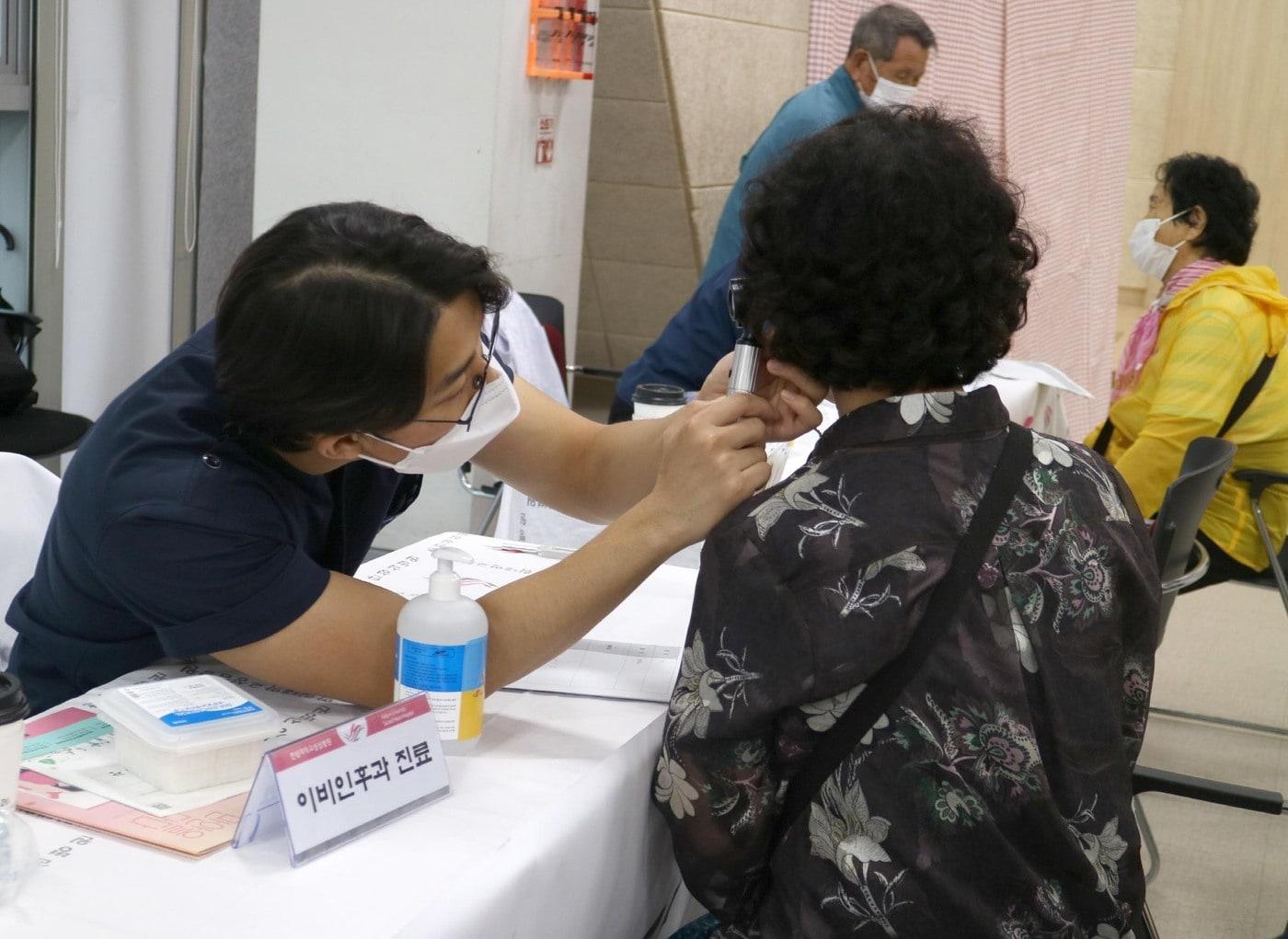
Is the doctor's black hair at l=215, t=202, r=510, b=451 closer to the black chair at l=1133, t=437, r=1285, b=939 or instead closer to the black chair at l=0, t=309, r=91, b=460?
the black chair at l=1133, t=437, r=1285, b=939

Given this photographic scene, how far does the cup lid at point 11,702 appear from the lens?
35.1 inches

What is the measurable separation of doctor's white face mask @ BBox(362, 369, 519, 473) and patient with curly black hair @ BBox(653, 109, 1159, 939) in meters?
0.35

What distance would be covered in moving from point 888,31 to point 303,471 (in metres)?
3.03

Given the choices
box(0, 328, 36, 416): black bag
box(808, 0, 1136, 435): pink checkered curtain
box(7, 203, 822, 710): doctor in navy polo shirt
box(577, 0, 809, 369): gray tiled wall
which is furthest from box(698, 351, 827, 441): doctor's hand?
box(808, 0, 1136, 435): pink checkered curtain

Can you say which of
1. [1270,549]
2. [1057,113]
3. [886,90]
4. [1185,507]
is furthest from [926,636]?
[1057,113]

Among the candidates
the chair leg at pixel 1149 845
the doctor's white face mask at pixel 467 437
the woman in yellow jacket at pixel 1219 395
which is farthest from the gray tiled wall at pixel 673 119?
the doctor's white face mask at pixel 467 437

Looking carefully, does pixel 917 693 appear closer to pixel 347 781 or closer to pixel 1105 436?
pixel 347 781

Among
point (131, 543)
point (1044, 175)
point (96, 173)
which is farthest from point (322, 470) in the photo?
point (1044, 175)

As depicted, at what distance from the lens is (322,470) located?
1.27 metres

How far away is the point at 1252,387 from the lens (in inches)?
116

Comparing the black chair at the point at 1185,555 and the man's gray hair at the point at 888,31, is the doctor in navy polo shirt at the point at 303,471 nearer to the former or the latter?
the black chair at the point at 1185,555

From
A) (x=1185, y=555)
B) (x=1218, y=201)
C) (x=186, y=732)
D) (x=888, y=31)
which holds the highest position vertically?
(x=888, y=31)

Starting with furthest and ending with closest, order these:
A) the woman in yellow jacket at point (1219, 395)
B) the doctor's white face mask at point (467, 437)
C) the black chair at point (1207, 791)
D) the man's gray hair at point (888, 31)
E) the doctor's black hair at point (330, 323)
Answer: the man's gray hair at point (888, 31), the woman in yellow jacket at point (1219, 395), the black chair at point (1207, 791), the doctor's white face mask at point (467, 437), the doctor's black hair at point (330, 323)

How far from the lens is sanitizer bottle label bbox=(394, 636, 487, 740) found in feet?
3.58
